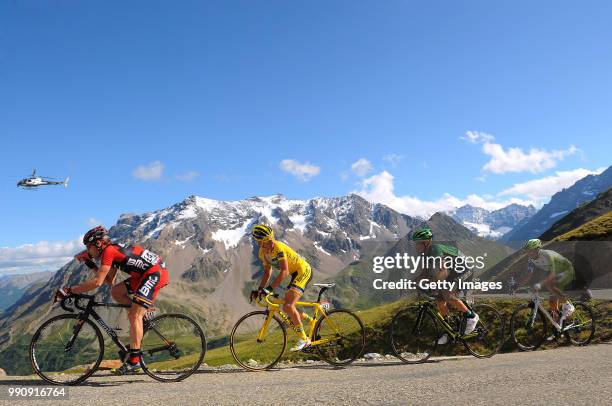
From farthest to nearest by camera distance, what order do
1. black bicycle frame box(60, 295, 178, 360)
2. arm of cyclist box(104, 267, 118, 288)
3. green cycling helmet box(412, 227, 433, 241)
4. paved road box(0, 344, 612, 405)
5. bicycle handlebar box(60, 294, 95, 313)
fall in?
green cycling helmet box(412, 227, 433, 241), arm of cyclist box(104, 267, 118, 288), black bicycle frame box(60, 295, 178, 360), bicycle handlebar box(60, 294, 95, 313), paved road box(0, 344, 612, 405)

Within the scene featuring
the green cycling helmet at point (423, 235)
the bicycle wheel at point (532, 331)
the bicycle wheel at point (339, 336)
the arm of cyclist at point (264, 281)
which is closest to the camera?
the arm of cyclist at point (264, 281)

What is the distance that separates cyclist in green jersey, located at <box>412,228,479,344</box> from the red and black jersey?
264 inches

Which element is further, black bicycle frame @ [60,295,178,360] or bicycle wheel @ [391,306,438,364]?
bicycle wheel @ [391,306,438,364]

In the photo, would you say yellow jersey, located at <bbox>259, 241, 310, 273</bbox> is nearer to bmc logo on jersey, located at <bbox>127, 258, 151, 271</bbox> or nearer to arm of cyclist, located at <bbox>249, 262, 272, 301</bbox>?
arm of cyclist, located at <bbox>249, 262, 272, 301</bbox>

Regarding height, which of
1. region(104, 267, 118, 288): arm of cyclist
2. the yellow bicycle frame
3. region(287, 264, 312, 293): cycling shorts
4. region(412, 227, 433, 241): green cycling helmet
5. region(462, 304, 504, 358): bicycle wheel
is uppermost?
region(412, 227, 433, 241): green cycling helmet

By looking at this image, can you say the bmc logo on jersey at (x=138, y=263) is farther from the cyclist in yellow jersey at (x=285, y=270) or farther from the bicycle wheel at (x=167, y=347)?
the cyclist in yellow jersey at (x=285, y=270)

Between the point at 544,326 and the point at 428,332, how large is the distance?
162 inches

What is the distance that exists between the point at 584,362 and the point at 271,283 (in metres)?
7.62

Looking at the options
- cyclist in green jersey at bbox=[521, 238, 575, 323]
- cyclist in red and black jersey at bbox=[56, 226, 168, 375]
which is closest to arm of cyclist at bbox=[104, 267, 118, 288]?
cyclist in red and black jersey at bbox=[56, 226, 168, 375]

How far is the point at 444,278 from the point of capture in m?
11.1

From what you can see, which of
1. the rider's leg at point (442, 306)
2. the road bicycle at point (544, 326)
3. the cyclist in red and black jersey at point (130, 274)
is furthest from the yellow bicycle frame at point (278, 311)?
the road bicycle at point (544, 326)

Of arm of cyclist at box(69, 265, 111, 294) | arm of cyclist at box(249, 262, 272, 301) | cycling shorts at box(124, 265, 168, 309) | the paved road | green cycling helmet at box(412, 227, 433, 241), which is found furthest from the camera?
green cycling helmet at box(412, 227, 433, 241)

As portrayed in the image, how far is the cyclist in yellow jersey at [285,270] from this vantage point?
34.3ft

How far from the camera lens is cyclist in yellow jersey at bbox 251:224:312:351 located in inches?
412
